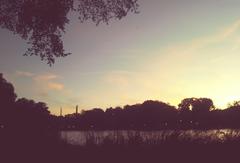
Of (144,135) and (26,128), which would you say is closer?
(144,135)

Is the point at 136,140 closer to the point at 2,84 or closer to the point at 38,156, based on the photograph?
the point at 38,156

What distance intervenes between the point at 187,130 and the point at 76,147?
10.8 feet

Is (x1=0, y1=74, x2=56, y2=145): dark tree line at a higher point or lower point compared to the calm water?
higher

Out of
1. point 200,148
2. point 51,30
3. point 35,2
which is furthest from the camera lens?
point 51,30

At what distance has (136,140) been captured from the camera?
10984 millimetres

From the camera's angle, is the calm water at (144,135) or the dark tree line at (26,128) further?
the dark tree line at (26,128)

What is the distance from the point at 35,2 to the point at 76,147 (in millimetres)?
9744

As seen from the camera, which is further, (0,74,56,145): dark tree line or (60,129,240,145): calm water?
(0,74,56,145): dark tree line

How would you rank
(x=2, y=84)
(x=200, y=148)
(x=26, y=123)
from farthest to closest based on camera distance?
(x=2, y=84) → (x=26, y=123) → (x=200, y=148)

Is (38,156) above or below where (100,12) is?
below

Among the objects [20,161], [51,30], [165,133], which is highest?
[51,30]

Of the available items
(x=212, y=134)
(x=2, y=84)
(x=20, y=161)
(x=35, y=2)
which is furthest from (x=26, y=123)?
(x=2, y=84)

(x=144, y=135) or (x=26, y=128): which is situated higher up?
(x=26, y=128)

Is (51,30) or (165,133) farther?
(51,30)
